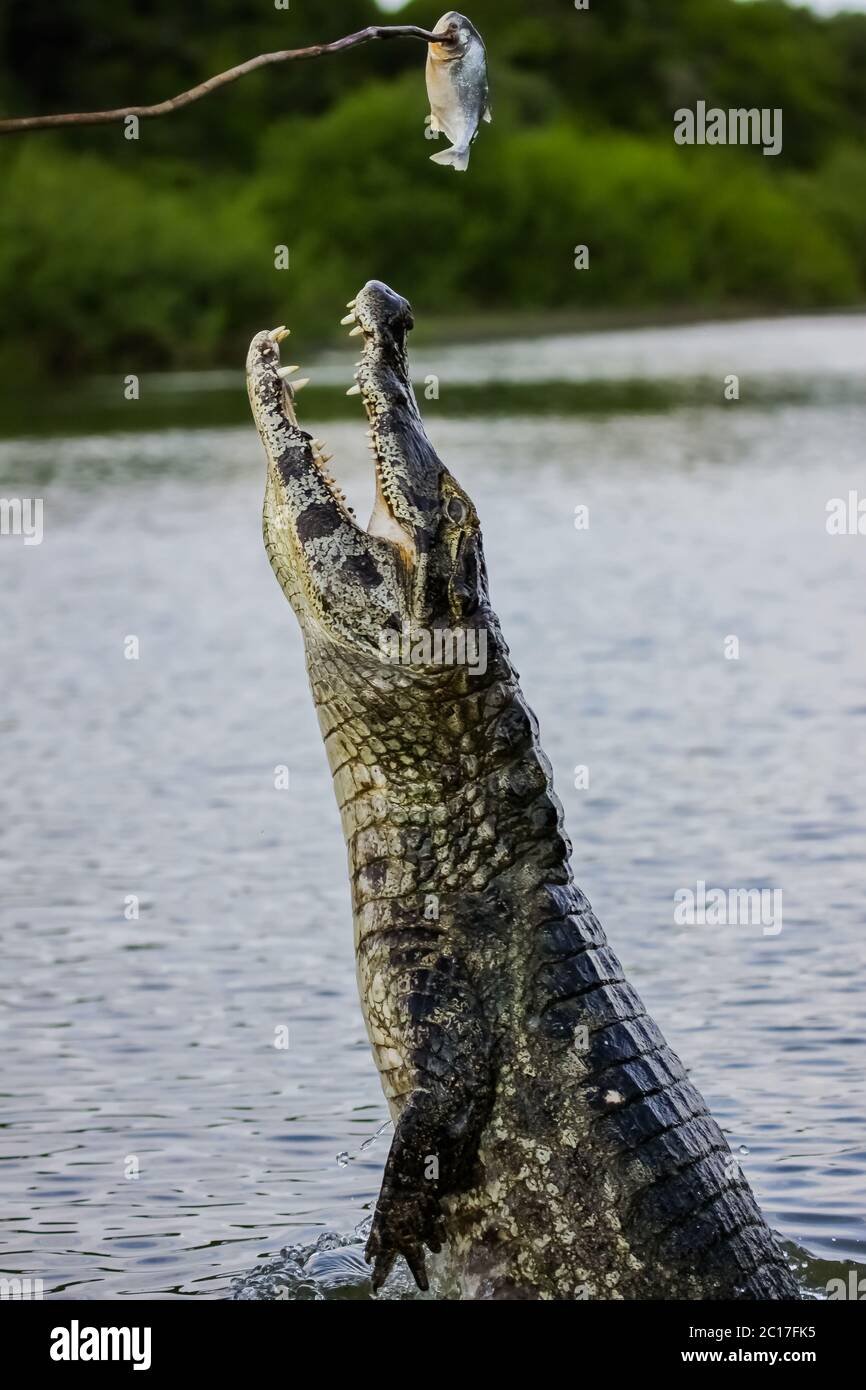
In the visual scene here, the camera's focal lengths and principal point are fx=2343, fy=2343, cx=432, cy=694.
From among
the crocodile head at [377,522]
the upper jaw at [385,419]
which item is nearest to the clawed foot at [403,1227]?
the crocodile head at [377,522]

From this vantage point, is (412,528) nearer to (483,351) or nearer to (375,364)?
(375,364)

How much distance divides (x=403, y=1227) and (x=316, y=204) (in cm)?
7343

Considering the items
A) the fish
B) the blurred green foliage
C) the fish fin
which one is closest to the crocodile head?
the fish fin

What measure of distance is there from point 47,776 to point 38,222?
43.1 m

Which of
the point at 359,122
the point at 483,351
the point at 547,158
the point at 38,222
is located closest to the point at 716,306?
the point at 547,158

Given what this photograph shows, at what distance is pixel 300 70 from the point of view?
86750 millimetres

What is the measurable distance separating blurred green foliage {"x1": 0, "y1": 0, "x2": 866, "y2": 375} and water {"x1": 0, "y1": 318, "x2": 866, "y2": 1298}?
31.0 m

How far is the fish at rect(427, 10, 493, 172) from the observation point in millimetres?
5645

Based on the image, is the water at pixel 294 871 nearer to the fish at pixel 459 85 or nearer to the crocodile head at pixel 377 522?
the crocodile head at pixel 377 522

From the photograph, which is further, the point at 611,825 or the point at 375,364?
the point at 611,825

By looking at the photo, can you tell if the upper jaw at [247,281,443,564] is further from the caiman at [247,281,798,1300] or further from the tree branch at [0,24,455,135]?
the tree branch at [0,24,455,135]

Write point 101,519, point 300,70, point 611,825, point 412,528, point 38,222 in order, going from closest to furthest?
point 412,528
point 611,825
point 101,519
point 38,222
point 300,70
